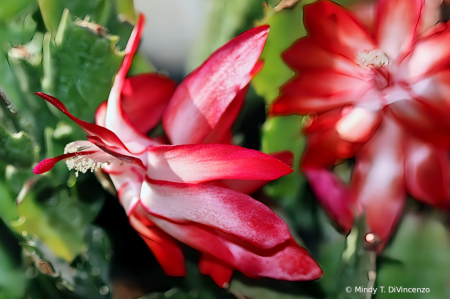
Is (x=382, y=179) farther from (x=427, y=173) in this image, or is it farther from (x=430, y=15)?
(x=430, y=15)

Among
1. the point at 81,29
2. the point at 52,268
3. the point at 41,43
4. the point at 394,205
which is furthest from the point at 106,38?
the point at 394,205

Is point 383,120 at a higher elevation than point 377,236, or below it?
higher

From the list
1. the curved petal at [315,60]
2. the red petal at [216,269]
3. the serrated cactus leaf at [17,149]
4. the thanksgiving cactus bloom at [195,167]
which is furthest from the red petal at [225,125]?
the serrated cactus leaf at [17,149]

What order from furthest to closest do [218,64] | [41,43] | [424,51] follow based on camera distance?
[41,43], [218,64], [424,51]

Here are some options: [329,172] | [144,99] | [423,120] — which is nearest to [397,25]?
[423,120]

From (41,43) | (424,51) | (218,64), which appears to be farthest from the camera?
(41,43)

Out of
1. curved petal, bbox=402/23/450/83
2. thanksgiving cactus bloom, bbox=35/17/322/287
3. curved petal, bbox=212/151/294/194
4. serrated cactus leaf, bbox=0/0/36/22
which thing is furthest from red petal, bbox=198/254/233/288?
serrated cactus leaf, bbox=0/0/36/22

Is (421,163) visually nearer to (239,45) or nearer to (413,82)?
(413,82)
